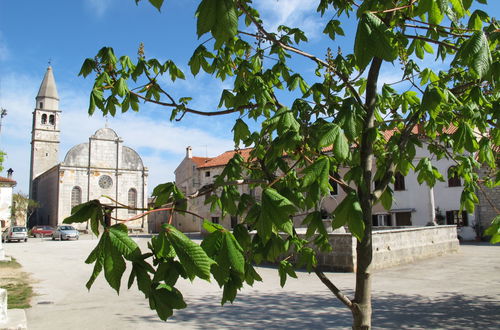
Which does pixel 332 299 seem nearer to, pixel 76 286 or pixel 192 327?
pixel 192 327

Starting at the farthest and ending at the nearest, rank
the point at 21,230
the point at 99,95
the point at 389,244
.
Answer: the point at 21,230 → the point at 389,244 → the point at 99,95

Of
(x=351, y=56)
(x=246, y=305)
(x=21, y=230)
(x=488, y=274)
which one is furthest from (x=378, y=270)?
(x=21, y=230)

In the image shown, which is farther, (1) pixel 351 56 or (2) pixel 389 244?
(2) pixel 389 244

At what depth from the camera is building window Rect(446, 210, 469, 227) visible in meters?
27.2

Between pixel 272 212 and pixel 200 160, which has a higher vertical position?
pixel 200 160

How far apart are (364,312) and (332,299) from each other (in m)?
7.31

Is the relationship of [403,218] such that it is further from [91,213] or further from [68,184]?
[68,184]

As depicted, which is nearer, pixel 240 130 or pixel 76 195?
pixel 240 130

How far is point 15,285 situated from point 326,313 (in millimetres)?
9130

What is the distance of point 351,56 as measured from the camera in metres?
3.86

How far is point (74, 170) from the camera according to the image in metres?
49.0

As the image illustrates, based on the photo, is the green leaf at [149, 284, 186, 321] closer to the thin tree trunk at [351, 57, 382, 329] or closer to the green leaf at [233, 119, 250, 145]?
the thin tree trunk at [351, 57, 382, 329]

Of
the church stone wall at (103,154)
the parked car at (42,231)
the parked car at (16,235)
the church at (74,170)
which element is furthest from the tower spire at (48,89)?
the parked car at (16,235)

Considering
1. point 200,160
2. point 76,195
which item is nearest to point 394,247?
point 200,160
